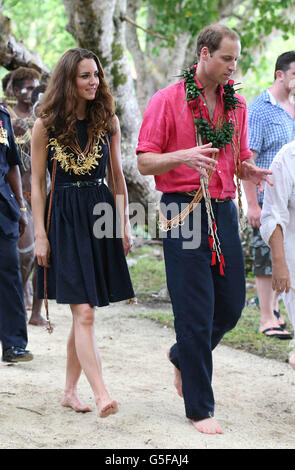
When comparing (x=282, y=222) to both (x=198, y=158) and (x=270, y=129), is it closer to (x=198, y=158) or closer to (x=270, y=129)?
(x=198, y=158)

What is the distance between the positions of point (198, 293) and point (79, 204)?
90 centimetres

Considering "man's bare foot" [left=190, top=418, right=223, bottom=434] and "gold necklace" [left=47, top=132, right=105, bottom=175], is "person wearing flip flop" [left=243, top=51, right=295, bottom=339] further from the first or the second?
"man's bare foot" [left=190, top=418, right=223, bottom=434]

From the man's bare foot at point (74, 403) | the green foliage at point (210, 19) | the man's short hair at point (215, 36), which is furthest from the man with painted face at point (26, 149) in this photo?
the green foliage at point (210, 19)

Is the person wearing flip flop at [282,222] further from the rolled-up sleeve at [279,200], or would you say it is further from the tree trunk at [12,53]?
the tree trunk at [12,53]

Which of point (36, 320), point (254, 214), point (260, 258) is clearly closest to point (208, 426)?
point (254, 214)

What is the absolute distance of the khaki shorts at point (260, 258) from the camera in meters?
6.79

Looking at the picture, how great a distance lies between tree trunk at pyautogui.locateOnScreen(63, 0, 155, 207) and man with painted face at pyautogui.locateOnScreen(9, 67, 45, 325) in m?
1.31

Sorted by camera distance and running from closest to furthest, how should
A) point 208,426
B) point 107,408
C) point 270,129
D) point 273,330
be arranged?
point 107,408 → point 208,426 → point 270,129 → point 273,330

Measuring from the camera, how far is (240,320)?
744 centimetres

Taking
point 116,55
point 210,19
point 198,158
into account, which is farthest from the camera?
point 210,19

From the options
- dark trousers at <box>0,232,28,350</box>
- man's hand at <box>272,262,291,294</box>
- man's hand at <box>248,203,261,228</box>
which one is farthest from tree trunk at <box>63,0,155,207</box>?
man's hand at <box>272,262,291,294</box>

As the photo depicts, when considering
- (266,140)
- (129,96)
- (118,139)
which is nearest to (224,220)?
(118,139)
